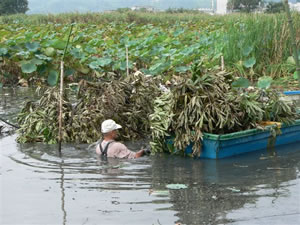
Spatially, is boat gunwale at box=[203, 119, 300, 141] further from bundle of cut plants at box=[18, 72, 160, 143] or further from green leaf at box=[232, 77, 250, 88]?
bundle of cut plants at box=[18, 72, 160, 143]

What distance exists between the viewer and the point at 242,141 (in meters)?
7.90

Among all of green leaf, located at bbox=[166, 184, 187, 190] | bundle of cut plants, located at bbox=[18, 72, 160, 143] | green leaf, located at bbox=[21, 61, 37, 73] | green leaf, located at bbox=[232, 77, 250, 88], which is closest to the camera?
green leaf, located at bbox=[166, 184, 187, 190]

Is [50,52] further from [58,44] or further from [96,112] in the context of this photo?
[96,112]

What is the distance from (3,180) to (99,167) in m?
1.29

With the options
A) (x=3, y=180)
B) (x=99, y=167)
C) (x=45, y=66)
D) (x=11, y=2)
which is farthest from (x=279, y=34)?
(x=11, y=2)

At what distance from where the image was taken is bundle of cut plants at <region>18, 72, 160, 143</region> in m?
9.16

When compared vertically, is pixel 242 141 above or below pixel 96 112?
below

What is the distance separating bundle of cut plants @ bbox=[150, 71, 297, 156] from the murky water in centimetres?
36

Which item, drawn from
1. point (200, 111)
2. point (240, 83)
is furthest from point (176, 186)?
point (240, 83)

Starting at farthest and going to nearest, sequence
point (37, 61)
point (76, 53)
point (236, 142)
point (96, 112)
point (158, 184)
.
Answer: point (76, 53), point (37, 61), point (96, 112), point (236, 142), point (158, 184)

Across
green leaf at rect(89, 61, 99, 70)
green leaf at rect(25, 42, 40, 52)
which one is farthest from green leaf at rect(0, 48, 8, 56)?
green leaf at rect(89, 61, 99, 70)

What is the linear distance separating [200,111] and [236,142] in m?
0.68

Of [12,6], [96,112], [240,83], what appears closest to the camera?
[240,83]

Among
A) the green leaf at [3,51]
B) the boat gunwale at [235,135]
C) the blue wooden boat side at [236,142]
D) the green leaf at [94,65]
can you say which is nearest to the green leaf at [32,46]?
the green leaf at [3,51]
